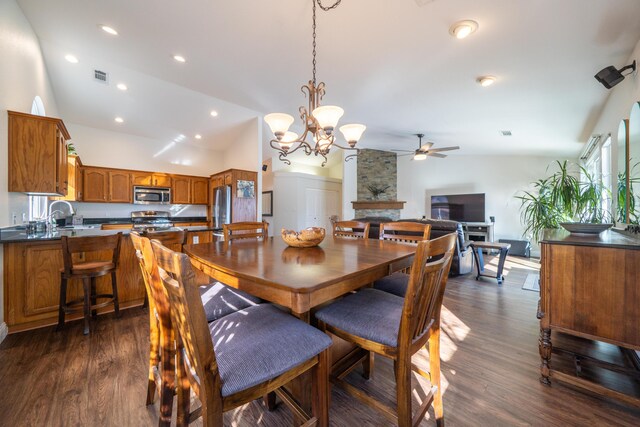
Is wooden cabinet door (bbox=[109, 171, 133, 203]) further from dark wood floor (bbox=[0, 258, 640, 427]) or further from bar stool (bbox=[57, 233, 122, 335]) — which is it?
dark wood floor (bbox=[0, 258, 640, 427])

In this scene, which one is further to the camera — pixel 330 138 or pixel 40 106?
pixel 40 106

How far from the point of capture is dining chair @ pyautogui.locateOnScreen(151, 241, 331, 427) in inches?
30.6

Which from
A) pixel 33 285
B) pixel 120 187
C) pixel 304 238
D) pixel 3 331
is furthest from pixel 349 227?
pixel 120 187

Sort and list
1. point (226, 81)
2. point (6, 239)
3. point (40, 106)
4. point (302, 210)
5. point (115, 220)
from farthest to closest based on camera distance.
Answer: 1. point (302, 210)
2. point (115, 220)
3. point (226, 81)
4. point (40, 106)
5. point (6, 239)

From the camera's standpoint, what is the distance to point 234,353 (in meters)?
0.91

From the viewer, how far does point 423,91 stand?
10.9 ft

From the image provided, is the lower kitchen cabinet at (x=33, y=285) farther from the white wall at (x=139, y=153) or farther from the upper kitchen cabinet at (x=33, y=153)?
the white wall at (x=139, y=153)

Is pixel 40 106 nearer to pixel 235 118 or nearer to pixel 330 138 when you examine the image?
pixel 235 118

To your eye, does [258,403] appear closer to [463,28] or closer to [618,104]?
[463,28]

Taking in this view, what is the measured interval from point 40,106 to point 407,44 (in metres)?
4.65

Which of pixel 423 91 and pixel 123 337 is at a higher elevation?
pixel 423 91

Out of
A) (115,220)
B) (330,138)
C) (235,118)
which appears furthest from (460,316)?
(115,220)

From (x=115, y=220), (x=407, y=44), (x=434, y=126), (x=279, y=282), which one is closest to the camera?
(x=279, y=282)

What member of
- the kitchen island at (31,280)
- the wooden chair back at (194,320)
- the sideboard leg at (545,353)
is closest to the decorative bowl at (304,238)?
the wooden chair back at (194,320)
